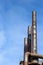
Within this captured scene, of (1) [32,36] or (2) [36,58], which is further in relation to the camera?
(1) [32,36]

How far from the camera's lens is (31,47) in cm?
4397

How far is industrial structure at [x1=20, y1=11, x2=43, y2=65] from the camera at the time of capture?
41509mm

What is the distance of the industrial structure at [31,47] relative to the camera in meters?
41.5

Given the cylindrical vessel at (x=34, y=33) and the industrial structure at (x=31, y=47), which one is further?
the cylindrical vessel at (x=34, y=33)

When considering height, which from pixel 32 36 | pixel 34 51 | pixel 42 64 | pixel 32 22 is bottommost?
pixel 42 64

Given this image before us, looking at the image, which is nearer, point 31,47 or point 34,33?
point 31,47

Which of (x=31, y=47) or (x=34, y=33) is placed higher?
(x=34, y=33)

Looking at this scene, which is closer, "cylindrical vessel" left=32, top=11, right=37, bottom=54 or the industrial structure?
the industrial structure

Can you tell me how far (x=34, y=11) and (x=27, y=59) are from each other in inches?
419

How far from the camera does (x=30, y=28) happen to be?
45969 millimetres

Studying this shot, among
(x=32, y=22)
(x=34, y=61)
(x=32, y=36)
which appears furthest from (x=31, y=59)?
(x=32, y=22)

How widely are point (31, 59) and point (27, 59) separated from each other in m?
1.04

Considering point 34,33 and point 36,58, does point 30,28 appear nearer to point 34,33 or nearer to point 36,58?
point 34,33

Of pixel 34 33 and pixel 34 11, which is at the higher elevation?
pixel 34 11
